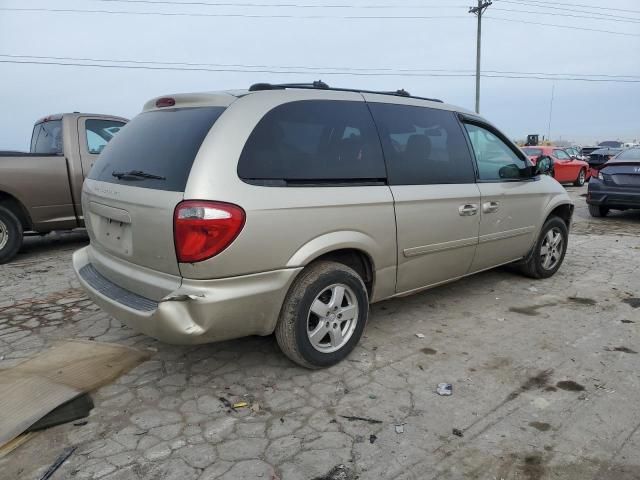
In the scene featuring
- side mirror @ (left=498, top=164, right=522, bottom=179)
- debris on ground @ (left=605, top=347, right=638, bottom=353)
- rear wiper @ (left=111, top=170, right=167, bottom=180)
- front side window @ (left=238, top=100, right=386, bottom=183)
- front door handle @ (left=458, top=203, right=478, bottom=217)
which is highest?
front side window @ (left=238, top=100, right=386, bottom=183)

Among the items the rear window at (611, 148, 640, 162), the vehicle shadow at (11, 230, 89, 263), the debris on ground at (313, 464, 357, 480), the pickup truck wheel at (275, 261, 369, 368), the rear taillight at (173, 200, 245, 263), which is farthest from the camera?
the rear window at (611, 148, 640, 162)

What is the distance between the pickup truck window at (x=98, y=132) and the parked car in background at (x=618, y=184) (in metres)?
8.81

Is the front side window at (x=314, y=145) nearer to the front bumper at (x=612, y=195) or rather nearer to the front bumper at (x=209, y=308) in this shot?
the front bumper at (x=209, y=308)

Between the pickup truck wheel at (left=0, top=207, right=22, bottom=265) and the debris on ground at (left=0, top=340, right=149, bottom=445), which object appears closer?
the debris on ground at (left=0, top=340, right=149, bottom=445)

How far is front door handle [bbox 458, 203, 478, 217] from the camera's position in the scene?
3801 mm

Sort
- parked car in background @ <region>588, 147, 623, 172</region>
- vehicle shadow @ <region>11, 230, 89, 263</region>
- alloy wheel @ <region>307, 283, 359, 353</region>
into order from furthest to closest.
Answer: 1. parked car in background @ <region>588, 147, 623, 172</region>
2. vehicle shadow @ <region>11, 230, 89, 263</region>
3. alloy wheel @ <region>307, 283, 359, 353</region>

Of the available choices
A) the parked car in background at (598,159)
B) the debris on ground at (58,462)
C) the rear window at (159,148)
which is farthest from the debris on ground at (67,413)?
the parked car in background at (598,159)

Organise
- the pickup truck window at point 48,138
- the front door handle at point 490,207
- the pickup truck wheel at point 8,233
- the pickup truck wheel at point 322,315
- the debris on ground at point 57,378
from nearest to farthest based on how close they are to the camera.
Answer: the debris on ground at point 57,378
the pickup truck wheel at point 322,315
the front door handle at point 490,207
the pickup truck wheel at point 8,233
the pickup truck window at point 48,138

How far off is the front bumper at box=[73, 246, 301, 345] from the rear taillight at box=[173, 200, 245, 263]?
167mm

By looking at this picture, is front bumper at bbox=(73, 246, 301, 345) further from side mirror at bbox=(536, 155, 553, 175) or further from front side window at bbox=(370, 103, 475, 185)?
side mirror at bbox=(536, 155, 553, 175)

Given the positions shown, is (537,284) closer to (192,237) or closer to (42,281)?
(192,237)

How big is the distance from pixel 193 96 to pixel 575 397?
9.77 feet

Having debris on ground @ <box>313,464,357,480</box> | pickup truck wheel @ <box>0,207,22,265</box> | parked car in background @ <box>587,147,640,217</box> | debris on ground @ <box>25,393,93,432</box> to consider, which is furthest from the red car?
debris on ground @ <box>25,393,93,432</box>

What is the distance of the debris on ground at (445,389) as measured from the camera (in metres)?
2.90
